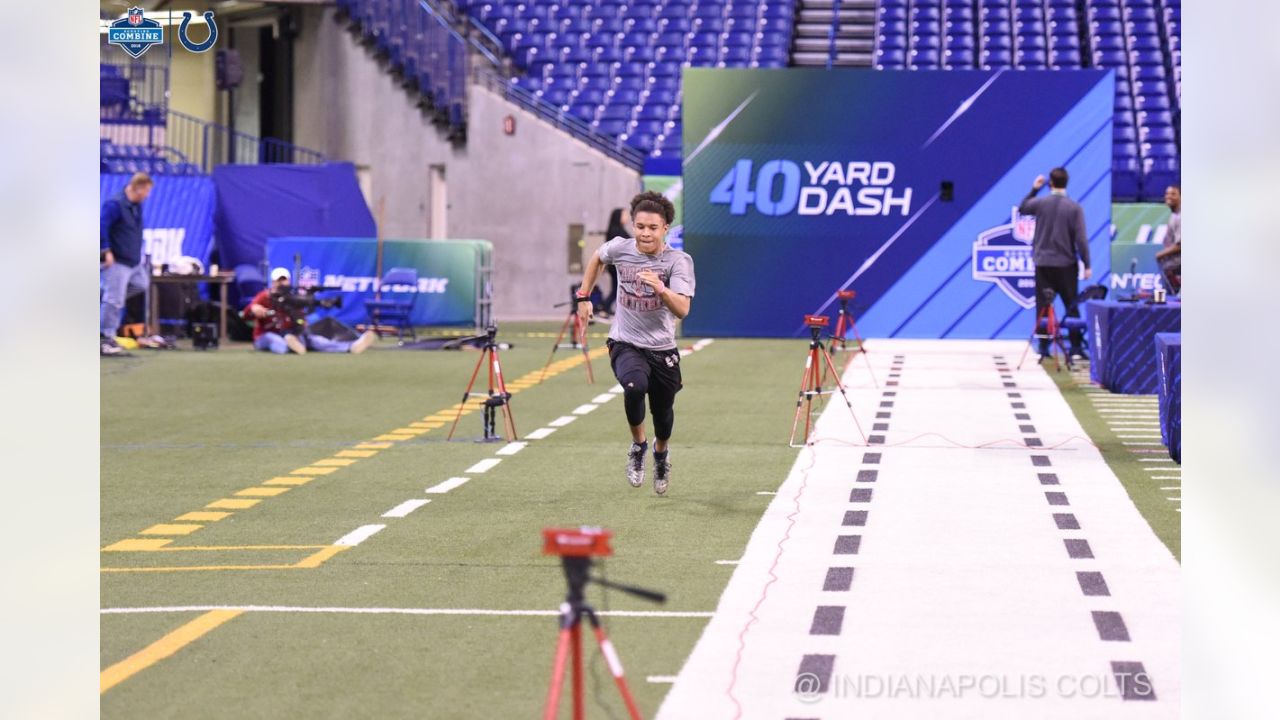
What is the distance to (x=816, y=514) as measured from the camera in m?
11.2

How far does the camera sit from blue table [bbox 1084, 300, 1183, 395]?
59.6 feet

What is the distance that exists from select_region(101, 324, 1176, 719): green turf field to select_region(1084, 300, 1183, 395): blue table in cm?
154

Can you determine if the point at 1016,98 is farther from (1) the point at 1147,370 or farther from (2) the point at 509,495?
(2) the point at 509,495

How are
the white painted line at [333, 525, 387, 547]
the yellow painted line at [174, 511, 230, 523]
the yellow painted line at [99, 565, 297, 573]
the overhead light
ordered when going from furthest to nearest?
the yellow painted line at [174, 511, 230, 523], the white painted line at [333, 525, 387, 547], the yellow painted line at [99, 565, 297, 573], the overhead light

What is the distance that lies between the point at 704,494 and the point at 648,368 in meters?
0.90

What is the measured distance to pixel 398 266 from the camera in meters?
28.3

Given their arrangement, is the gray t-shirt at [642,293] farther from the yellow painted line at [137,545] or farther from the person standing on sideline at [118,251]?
the person standing on sideline at [118,251]

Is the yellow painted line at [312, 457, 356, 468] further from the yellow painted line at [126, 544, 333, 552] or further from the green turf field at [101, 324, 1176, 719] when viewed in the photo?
the yellow painted line at [126, 544, 333, 552]

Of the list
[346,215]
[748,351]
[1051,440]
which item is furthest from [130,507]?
[346,215]

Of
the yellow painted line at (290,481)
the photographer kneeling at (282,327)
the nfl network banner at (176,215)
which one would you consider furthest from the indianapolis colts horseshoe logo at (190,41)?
the nfl network banner at (176,215)

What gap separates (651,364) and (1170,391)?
4.42 metres

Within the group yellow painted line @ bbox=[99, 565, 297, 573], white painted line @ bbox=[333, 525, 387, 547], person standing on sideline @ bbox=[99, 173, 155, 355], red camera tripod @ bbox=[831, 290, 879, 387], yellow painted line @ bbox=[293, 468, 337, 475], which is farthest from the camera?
person standing on sideline @ bbox=[99, 173, 155, 355]

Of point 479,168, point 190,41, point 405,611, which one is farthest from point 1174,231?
point 479,168

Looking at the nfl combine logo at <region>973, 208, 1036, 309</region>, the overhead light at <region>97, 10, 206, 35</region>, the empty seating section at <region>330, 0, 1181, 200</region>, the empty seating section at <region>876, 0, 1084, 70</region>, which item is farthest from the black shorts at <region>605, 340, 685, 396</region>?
the empty seating section at <region>876, 0, 1084, 70</region>
